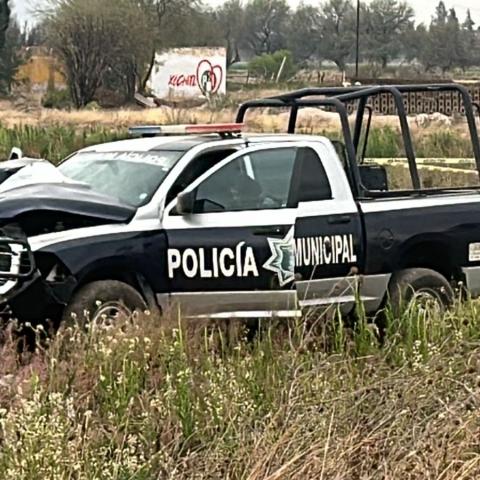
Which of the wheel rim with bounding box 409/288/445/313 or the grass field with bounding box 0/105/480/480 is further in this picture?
the wheel rim with bounding box 409/288/445/313

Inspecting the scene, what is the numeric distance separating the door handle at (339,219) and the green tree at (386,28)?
10722 cm

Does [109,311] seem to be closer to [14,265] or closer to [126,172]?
[14,265]

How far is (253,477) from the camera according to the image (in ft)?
14.5

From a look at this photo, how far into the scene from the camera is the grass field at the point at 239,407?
15.0 ft

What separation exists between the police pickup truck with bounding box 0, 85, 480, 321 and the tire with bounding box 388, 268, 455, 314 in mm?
12

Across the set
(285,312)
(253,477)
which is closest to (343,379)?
(253,477)

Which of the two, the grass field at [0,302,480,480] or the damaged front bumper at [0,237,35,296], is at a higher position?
the damaged front bumper at [0,237,35,296]

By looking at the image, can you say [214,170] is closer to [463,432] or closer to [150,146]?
[150,146]

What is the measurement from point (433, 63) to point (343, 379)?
111756 millimetres

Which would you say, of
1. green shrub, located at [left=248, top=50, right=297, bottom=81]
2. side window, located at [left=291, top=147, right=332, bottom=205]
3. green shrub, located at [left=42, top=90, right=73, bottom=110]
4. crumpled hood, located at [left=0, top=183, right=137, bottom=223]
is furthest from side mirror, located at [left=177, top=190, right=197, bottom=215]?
green shrub, located at [left=248, top=50, right=297, bottom=81]

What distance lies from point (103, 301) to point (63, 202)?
675 mm

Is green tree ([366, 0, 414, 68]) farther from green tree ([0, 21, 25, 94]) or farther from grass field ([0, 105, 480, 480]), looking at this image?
grass field ([0, 105, 480, 480])

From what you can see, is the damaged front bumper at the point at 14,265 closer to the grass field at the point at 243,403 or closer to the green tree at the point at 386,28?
the grass field at the point at 243,403

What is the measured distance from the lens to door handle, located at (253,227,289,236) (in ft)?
28.0
